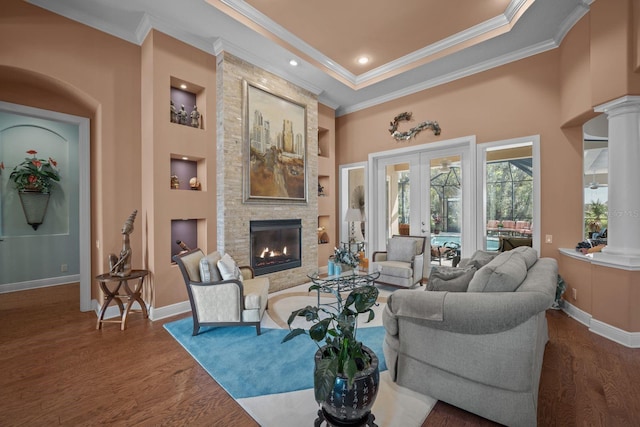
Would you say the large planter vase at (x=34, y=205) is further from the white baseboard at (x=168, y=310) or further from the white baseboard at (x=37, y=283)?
the white baseboard at (x=168, y=310)

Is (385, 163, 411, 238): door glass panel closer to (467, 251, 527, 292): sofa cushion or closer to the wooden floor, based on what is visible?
the wooden floor

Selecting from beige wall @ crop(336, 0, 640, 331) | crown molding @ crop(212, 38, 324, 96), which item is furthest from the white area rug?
crown molding @ crop(212, 38, 324, 96)

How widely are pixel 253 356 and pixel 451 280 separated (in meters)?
1.93

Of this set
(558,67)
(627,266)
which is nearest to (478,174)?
(558,67)

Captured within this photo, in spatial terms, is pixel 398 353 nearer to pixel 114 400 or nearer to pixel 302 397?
pixel 302 397

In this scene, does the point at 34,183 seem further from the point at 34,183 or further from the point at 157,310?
the point at 157,310

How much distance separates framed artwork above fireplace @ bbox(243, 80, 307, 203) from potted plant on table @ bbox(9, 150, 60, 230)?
351 centimetres

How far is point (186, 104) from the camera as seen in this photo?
14.0ft

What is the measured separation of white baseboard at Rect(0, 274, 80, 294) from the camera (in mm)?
4586

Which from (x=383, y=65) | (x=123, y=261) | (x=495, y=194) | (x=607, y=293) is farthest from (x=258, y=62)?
(x=607, y=293)

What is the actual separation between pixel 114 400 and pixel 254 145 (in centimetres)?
359

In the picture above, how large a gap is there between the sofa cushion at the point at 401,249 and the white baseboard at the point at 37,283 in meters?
5.91

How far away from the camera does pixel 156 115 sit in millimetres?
3662

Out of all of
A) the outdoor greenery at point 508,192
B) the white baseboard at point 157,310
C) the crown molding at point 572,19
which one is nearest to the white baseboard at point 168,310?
the white baseboard at point 157,310
